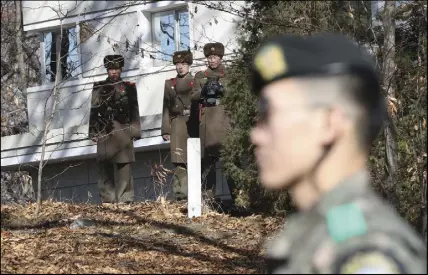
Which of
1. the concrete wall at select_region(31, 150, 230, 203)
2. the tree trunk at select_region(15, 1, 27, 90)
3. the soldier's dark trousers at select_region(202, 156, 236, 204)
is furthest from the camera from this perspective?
the tree trunk at select_region(15, 1, 27, 90)

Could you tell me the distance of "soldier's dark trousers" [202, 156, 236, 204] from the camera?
10.3 m

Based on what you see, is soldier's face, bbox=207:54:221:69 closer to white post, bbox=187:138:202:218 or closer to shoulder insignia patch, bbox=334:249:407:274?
white post, bbox=187:138:202:218

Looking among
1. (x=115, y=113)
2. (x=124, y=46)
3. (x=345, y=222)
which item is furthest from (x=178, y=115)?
(x=345, y=222)

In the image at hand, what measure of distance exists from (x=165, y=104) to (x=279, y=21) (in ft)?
11.5

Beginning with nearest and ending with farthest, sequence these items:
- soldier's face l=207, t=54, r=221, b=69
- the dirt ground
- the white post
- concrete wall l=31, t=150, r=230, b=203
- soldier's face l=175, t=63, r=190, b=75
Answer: the dirt ground < the white post < soldier's face l=207, t=54, r=221, b=69 < soldier's face l=175, t=63, r=190, b=75 < concrete wall l=31, t=150, r=230, b=203

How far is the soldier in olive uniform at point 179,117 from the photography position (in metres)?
11.4

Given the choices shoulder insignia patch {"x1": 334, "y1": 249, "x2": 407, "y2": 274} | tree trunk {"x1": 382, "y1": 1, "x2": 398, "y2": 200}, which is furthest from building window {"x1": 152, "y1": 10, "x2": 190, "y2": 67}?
shoulder insignia patch {"x1": 334, "y1": 249, "x2": 407, "y2": 274}

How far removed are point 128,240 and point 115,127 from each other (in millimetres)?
4079

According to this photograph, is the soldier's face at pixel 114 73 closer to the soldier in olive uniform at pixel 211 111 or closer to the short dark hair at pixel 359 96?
the soldier in olive uniform at pixel 211 111

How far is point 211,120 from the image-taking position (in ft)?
35.0

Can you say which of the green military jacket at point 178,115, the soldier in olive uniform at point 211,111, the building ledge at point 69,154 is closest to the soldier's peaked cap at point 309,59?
the soldier in olive uniform at point 211,111

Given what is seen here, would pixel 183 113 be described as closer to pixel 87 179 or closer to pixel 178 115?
pixel 178 115

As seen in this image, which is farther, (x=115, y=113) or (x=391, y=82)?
(x=115, y=113)

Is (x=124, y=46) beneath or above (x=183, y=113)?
above
